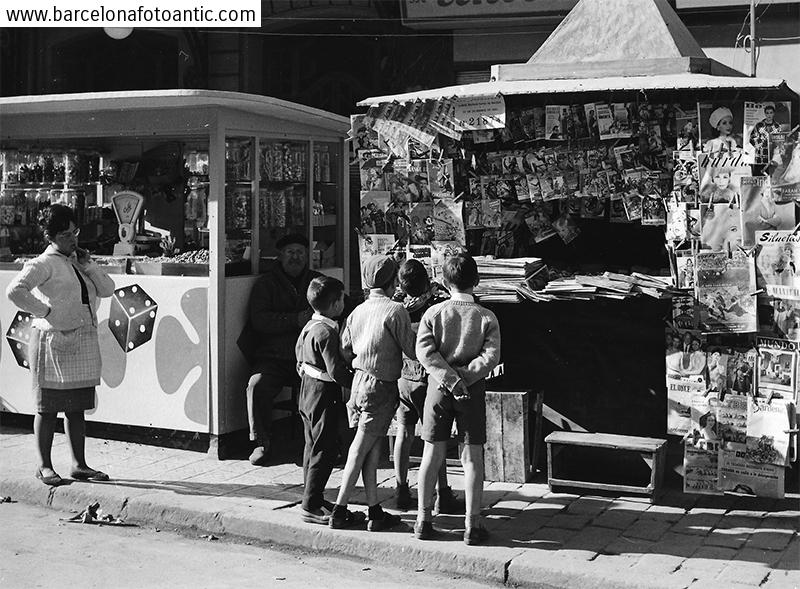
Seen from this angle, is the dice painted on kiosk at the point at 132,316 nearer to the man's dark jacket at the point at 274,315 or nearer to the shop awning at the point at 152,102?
the man's dark jacket at the point at 274,315

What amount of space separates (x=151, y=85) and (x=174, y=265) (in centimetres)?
711

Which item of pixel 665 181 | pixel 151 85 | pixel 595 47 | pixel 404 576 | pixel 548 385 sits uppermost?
pixel 151 85

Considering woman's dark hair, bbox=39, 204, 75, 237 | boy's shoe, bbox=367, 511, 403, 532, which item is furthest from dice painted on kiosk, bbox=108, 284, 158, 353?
boy's shoe, bbox=367, 511, 403, 532

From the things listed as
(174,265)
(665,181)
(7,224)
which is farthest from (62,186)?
(665,181)

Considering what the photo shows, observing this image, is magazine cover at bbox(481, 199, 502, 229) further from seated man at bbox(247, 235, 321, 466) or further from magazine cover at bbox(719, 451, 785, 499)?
magazine cover at bbox(719, 451, 785, 499)

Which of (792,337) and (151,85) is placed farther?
(151,85)

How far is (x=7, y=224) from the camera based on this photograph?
877 cm

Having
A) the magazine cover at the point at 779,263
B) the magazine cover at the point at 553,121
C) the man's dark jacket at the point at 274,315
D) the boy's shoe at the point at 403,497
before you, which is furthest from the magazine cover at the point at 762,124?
the man's dark jacket at the point at 274,315

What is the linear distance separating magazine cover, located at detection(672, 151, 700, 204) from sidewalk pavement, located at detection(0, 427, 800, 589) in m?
1.81

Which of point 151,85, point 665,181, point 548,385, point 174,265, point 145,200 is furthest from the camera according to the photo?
point 151,85

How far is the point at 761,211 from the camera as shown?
6.18 m

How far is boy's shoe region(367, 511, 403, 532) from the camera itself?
19.3ft

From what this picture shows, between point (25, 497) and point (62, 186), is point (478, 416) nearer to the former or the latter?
point (25, 497)

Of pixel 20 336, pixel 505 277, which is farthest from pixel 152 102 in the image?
pixel 505 277
